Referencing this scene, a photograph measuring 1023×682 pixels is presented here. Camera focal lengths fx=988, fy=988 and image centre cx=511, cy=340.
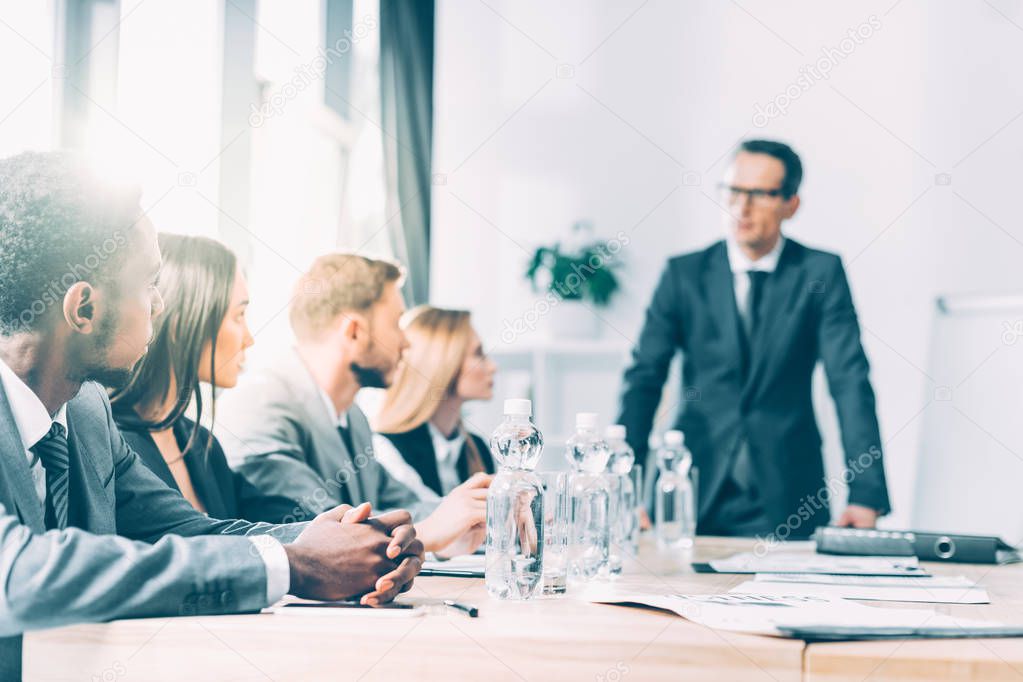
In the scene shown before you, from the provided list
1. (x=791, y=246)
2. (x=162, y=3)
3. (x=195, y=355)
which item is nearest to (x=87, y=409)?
(x=195, y=355)

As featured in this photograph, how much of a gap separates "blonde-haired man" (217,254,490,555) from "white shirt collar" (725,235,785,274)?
3.50ft

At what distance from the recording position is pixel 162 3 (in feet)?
7.42

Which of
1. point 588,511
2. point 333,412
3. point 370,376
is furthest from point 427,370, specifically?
point 588,511

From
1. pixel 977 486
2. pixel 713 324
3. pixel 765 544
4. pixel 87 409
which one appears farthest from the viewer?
pixel 977 486

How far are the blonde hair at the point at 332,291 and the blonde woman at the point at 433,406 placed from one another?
1.34 feet

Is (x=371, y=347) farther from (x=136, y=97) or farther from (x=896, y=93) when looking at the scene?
Result: (x=896, y=93)

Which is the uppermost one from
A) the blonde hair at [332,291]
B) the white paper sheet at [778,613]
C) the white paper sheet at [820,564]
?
the blonde hair at [332,291]

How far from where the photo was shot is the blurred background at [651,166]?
3291mm

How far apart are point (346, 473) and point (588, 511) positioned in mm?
658

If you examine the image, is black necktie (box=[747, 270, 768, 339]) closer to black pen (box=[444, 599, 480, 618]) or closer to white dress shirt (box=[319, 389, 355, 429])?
white dress shirt (box=[319, 389, 355, 429])

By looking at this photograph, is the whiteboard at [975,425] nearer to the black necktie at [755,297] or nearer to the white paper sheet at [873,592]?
the black necktie at [755,297]

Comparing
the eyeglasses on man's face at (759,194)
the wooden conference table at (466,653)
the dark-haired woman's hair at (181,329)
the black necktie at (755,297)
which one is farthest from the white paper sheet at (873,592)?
the eyeglasses on man's face at (759,194)

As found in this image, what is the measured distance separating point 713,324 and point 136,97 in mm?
1578

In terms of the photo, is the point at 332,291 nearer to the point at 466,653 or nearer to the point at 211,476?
the point at 211,476
